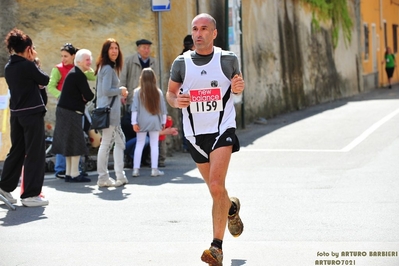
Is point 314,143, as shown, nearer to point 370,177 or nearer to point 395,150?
point 395,150

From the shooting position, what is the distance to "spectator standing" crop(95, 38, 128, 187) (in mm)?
12148

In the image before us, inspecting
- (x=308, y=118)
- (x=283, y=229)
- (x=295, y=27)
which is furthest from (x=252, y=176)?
(x=295, y=27)

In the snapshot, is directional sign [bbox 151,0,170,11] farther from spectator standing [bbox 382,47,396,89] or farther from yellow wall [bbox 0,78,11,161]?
spectator standing [bbox 382,47,396,89]

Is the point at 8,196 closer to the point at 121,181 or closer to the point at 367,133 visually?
the point at 121,181

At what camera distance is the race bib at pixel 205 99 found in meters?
7.16

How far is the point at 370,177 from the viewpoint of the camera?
11984 mm

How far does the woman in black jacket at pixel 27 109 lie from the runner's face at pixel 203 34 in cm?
354

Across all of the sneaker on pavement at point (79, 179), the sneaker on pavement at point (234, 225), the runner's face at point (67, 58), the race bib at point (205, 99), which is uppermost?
the runner's face at point (67, 58)

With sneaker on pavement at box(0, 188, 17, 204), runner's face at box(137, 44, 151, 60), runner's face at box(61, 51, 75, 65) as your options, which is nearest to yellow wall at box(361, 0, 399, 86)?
runner's face at box(137, 44, 151, 60)

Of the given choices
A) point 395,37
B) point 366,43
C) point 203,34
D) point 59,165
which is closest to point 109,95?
point 59,165

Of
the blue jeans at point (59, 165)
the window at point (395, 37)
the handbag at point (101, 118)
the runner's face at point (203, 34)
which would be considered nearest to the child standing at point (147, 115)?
the blue jeans at point (59, 165)

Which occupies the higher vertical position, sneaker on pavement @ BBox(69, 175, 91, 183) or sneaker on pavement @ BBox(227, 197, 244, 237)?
sneaker on pavement @ BBox(227, 197, 244, 237)

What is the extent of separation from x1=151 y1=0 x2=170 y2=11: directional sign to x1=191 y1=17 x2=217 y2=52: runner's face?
28.4 feet

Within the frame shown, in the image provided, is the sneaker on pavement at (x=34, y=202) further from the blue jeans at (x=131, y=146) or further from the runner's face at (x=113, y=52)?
the blue jeans at (x=131, y=146)
